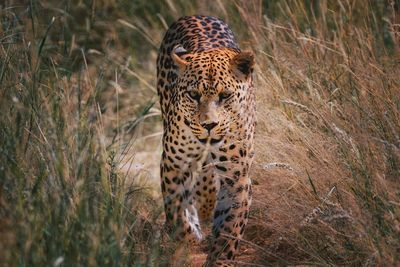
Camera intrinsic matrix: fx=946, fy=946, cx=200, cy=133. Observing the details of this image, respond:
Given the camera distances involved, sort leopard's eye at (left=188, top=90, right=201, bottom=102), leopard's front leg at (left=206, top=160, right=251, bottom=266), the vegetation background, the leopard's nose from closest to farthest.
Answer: the vegetation background, the leopard's nose, leopard's eye at (left=188, top=90, right=201, bottom=102), leopard's front leg at (left=206, top=160, right=251, bottom=266)

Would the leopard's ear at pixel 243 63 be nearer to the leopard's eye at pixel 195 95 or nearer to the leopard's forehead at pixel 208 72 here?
the leopard's forehead at pixel 208 72

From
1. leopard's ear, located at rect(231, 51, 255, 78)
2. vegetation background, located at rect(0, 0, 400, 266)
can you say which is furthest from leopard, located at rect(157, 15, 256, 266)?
vegetation background, located at rect(0, 0, 400, 266)

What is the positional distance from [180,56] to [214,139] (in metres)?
0.74

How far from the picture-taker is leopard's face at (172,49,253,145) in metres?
5.54

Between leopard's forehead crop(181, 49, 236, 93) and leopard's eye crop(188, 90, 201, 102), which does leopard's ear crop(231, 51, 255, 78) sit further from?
leopard's eye crop(188, 90, 201, 102)

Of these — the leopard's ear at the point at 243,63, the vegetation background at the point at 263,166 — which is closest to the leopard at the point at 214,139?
the leopard's ear at the point at 243,63

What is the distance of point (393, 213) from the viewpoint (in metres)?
4.84

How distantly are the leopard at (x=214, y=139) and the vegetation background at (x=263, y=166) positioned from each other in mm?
171

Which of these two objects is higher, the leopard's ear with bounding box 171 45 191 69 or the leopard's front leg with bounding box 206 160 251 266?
the leopard's ear with bounding box 171 45 191 69

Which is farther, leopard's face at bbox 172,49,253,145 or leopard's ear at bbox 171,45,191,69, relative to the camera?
leopard's ear at bbox 171,45,191,69

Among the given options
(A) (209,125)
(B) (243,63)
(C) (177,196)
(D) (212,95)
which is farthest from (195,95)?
(C) (177,196)

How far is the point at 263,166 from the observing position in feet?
18.7

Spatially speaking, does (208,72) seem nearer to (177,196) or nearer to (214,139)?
(214,139)

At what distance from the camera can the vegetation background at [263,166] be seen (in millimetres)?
4457
